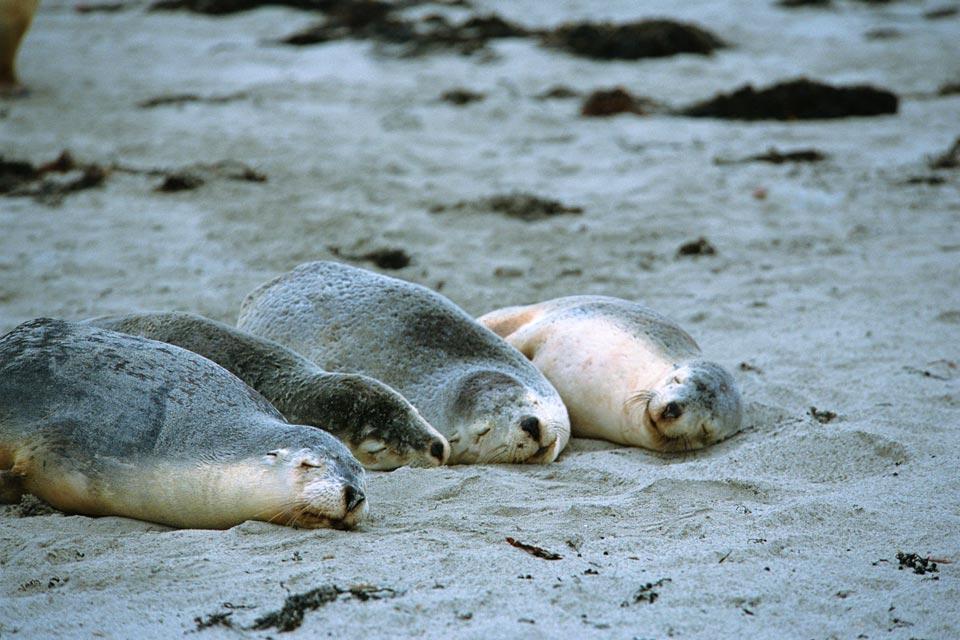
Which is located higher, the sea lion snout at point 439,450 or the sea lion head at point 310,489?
the sea lion head at point 310,489

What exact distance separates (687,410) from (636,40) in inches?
340

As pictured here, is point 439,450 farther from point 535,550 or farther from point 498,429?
point 535,550

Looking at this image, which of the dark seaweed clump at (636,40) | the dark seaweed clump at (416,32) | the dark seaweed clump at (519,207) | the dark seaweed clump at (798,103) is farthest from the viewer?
the dark seaweed clump at (416,32)

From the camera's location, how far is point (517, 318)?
5.51 meters

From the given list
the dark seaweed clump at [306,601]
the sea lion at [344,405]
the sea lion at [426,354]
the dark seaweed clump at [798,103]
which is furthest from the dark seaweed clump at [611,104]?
the dark seaweed clump at [306,601]

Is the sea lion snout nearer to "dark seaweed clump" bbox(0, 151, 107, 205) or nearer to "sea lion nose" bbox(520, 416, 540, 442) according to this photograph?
"sea lion nose" bbox(520, 416, 540, 442)

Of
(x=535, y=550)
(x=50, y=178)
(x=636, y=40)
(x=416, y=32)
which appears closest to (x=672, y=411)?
(x=535, y=550)

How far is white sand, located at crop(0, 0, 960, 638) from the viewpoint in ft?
9.99

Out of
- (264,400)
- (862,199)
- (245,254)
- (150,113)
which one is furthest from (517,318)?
(150,113)

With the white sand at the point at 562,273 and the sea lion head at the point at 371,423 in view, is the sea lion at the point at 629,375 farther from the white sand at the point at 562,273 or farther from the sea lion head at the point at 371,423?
the sea lion head at the point at 371,423

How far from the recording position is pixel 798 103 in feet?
34.2

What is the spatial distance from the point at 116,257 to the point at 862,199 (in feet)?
15.6

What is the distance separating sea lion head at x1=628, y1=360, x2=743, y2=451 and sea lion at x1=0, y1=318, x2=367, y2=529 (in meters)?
1.36

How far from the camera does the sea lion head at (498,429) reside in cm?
429
